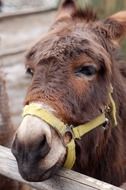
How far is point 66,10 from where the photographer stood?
117 inches

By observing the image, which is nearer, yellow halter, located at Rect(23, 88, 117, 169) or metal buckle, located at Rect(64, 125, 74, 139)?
yellow halter, located at Rect(23, 88, 117, 169)

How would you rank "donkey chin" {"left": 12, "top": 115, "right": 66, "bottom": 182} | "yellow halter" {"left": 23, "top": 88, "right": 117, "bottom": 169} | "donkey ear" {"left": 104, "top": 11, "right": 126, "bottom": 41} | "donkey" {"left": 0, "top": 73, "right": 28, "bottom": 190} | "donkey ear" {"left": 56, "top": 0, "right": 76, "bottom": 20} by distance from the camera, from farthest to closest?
"donkey" {"left": 0, "top": 73, "right": 28, "bottom": 190} < "donkey ear" {"left": 56, "top": 0, "right": 76, "bottom": 20} < "donkey ear" {"left": 104, "top": 11, "right": 126, "bottom": 41} < "yellow halter" {"left": 23, "top": 88, "right": 117, "bottom": 169} < "donkey chin" {"left": 12, "top": 115, "right": 66, "bottom": 182}

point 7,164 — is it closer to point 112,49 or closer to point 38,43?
point 38,43

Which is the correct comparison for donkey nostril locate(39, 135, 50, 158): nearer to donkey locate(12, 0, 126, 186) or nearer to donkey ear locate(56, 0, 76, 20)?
donkey locate(12, 0, 126, 186)

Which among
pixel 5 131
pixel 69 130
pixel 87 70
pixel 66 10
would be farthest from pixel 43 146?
pixel 5 131

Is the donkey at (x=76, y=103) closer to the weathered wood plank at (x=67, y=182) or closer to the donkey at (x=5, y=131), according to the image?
the weathered wood plank at (x=67, y=182)

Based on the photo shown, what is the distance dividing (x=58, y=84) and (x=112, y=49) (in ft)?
1.63

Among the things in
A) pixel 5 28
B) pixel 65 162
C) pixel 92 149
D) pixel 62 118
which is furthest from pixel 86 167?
pixel 5 28

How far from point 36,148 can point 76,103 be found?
372mm

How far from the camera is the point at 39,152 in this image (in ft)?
6.72

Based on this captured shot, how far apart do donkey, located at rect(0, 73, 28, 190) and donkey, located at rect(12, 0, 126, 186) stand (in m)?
1.16

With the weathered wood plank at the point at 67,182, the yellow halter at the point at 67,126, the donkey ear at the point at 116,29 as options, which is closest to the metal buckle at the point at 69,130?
the yellow halter at the point at 67,126

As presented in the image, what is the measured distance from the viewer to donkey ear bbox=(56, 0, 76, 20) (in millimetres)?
2840

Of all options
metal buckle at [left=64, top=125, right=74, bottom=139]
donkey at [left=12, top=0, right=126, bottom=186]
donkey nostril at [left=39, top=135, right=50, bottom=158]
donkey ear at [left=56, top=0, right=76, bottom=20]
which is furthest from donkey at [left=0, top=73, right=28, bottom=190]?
donkey nostril at [left=39, top=135, right=50, bottom=158]
